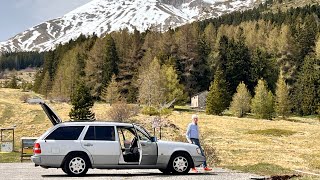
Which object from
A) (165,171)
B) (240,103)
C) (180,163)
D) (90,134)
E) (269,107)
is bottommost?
(165,171)

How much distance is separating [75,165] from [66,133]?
118 centimetres

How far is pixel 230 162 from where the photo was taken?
106 feet

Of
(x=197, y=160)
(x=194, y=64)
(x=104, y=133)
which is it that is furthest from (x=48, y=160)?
(x=194, y=64)

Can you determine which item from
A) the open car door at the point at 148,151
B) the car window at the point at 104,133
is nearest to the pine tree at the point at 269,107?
the open car door at the point at 148,151

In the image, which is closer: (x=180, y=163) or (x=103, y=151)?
(x=103, y=151)

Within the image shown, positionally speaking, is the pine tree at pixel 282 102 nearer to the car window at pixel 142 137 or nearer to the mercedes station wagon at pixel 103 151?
the mercedes station wagon at pixel 103 151

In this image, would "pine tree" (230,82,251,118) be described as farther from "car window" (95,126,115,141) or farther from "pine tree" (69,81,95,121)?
"car window" (95,126,115,141)

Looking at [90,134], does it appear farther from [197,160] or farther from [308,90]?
[308,90]

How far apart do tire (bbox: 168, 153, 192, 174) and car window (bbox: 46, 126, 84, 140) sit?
3541 millimetres

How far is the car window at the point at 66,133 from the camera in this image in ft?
54.9

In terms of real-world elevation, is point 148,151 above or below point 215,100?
below

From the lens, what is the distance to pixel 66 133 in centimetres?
1686

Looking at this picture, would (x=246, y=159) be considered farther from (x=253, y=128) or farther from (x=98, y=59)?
(x=98, y=59)

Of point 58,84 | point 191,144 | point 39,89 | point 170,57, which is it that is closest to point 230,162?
point 191,144
